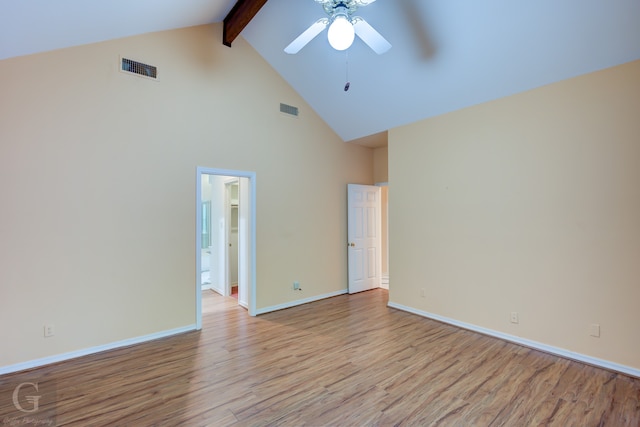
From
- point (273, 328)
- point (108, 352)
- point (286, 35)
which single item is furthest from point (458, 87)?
point (108, 352)

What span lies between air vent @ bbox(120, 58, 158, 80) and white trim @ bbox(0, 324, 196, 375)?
3112 millimetres

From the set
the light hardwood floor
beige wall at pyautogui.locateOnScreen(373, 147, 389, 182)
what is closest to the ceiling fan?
the light hardwood floor

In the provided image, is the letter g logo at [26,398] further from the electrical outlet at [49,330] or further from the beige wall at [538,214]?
the beige wall at [538,214]

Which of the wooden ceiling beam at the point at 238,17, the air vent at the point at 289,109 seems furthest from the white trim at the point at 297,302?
the wooden ceiling beam at the point at 238,17

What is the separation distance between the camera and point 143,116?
11.4 ft

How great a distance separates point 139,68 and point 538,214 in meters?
4.90

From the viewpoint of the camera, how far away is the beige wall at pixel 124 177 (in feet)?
9.29

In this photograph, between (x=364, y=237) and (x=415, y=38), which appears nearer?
(x=415, y=38)

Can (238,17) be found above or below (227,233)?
above

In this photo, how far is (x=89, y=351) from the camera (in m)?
3.15

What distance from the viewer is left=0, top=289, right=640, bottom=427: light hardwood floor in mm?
2193
